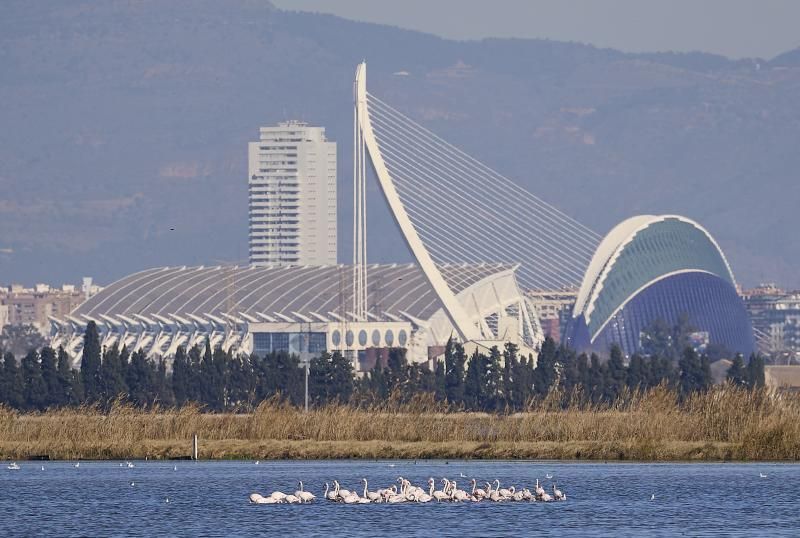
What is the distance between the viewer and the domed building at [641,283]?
607 feet

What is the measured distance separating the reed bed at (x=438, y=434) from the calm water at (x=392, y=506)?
73cm

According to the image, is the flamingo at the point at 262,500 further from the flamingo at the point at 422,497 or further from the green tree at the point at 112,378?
the green tree at the point at 112,378

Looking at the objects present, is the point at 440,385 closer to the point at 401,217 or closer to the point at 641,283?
the point at 401,217

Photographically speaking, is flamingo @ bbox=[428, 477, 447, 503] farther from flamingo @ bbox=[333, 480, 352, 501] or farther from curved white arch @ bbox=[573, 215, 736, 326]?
curved white arch @ bbox=[573, 215, 736, 326]

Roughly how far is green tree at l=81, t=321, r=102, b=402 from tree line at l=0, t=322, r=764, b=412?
0.18ft

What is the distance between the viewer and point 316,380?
113625 mm

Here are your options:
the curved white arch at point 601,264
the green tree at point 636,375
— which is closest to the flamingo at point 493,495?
the green tree at point 636,375

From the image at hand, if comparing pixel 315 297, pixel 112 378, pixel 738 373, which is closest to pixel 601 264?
pixel 315 297

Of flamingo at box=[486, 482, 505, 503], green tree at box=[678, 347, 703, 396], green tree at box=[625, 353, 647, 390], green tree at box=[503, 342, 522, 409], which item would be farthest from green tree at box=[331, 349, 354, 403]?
flamingo at box=[486, 482, 505, 503]

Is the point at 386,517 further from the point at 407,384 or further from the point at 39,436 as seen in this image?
the point at 407,384

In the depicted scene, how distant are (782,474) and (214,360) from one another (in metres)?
56.1

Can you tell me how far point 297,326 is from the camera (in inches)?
7303

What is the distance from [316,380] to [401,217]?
3352 centimetres

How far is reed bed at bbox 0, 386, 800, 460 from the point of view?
68375mm
